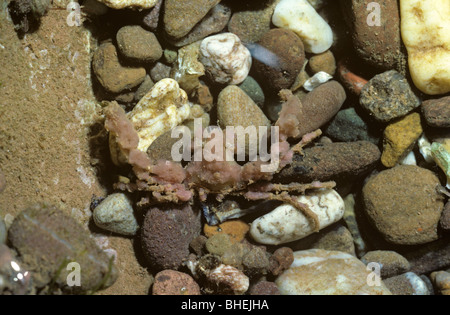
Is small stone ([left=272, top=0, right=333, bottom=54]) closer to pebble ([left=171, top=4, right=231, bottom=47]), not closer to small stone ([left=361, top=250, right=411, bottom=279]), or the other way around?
pebble ([left=171, top=4, right=231, bottom=47])

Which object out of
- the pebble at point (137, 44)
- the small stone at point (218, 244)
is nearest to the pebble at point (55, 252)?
the small stone at point (218, 244)

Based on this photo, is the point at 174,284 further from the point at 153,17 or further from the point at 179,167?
the point at 153,17

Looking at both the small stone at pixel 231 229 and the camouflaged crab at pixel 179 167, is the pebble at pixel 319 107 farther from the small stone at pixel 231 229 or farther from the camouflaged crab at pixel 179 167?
the small stone at pixel 231 229

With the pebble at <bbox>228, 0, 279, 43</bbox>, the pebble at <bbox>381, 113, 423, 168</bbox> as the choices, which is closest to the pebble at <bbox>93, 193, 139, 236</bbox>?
the pebble at <bbox>228, 0, 279, 43</bbox>

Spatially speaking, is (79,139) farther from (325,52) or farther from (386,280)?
(386,280)

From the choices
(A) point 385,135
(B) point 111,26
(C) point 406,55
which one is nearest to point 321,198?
(A) point 385,135
